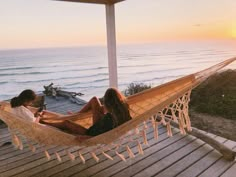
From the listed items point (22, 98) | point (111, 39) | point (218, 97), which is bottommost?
point (218, 97)

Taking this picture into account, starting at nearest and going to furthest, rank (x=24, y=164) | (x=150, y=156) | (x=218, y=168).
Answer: (x=218, y=168)
(x=24, y=164)
(x=150, y=156)

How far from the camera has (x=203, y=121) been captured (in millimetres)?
3963

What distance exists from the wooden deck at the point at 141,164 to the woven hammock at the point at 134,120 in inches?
6.3

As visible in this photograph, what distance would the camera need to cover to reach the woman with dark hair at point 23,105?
216cm

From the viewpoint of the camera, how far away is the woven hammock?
1669 mm

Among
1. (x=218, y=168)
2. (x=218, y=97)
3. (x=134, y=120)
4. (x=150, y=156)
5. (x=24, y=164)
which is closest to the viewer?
(x=134, y=120)

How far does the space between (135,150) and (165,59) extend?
1742 cm

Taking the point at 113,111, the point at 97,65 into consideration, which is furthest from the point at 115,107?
the point at 97,65

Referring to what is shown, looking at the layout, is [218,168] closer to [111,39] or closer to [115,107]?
[115,107]

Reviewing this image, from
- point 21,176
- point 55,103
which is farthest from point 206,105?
point 21,176

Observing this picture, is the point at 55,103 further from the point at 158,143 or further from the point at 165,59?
the point at 165,59

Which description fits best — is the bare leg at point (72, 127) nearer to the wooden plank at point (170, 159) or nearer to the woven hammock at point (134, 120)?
the woven hammock at point (134, 120)

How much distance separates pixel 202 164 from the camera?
2.11m

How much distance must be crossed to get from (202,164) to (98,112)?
0.97 m
